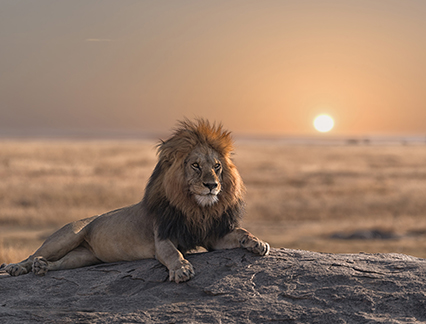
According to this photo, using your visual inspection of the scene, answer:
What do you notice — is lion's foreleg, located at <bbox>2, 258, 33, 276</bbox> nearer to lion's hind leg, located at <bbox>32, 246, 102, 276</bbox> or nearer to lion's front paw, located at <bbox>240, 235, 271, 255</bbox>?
lion's hind leg, located at <bbox>32, 246, 102, 276</bbox>

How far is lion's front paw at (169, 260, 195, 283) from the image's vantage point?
4.78m

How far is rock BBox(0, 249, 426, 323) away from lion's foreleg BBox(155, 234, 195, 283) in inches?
4.5

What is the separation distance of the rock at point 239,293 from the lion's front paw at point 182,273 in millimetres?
94

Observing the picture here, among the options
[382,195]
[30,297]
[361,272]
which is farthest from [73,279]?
[382,195]

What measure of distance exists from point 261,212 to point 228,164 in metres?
17.6

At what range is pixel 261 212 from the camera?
22453 mm

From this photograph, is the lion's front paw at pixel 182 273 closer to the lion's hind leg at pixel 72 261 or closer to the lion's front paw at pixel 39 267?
the lion's hind leg at pixel 72 261

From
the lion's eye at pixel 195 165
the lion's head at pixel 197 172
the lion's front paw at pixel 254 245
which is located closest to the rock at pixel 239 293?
the lion's front paw at pixel 254 245

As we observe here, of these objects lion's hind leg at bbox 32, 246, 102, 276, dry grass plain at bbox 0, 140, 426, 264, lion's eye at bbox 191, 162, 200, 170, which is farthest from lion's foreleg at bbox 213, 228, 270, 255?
dry grass plain at bbox 0, 140, 426, 264

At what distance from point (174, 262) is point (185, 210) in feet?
1.61

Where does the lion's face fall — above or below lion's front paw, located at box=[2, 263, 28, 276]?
above

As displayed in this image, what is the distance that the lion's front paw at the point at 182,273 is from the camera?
15.7 ft

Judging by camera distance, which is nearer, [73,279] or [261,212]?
[73,279]

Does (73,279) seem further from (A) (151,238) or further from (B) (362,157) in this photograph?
(B) (362,157)
